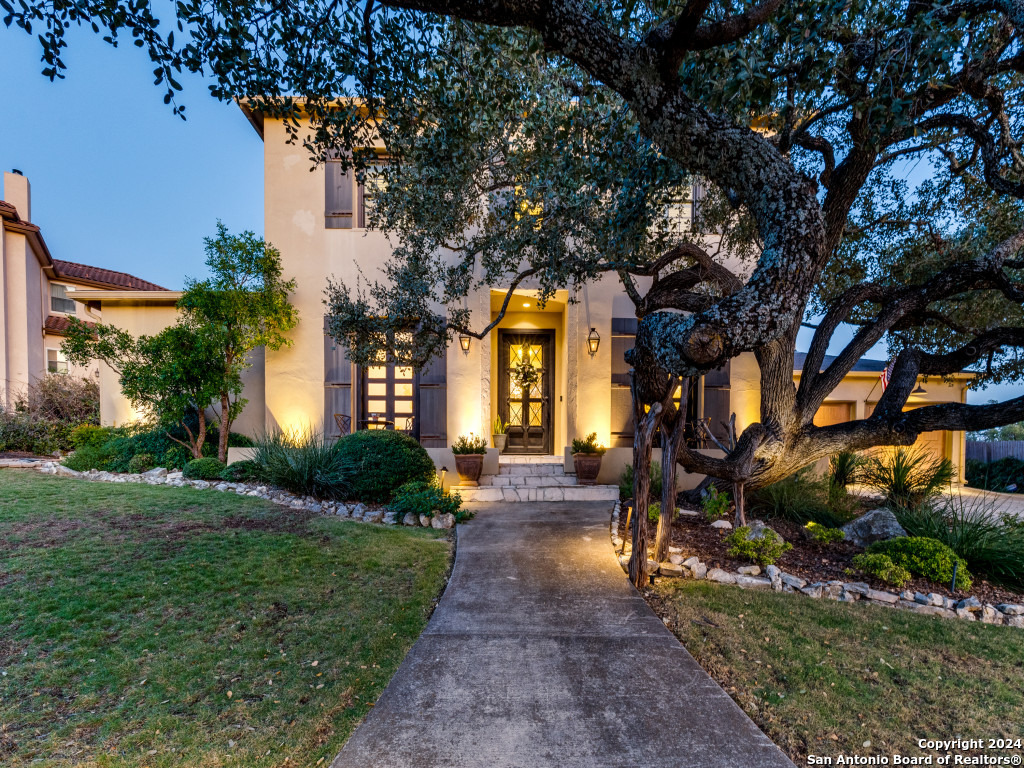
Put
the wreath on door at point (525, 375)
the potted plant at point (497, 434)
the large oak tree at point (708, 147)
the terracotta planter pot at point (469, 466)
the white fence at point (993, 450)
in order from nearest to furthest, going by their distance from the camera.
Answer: the large oak tree at point (708, 147) → the terracotta planter pot at point (469, 466) → the potted plant at point (497, 434) → the wreath on door at point (525, 375) → the white fence at point (993, 450)

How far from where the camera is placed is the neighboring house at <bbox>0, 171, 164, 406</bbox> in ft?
38.5

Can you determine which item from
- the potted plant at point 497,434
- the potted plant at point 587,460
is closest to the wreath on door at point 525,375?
the potted plant at point 497,434

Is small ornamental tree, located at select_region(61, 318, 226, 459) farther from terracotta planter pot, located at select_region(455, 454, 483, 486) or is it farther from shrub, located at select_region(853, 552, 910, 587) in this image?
shrub, located at select_region(853, 552, 910, 587)

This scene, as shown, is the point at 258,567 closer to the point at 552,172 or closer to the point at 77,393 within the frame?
the point at 552,172

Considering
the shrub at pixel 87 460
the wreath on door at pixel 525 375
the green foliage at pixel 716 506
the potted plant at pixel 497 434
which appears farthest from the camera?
the wreath on door at pixel 525 375

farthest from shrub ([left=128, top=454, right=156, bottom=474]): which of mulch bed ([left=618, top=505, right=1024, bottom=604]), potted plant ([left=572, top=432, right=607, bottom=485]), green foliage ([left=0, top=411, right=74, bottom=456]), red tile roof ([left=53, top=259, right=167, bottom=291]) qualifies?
red tile roof ([left=53, top=259, right=167, bottom=291])

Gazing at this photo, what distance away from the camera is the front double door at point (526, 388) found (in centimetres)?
905

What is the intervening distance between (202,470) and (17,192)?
14.0 meters

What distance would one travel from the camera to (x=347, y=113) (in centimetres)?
398

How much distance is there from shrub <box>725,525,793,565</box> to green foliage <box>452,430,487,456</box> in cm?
399

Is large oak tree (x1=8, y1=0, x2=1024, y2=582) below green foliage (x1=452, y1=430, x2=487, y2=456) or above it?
above

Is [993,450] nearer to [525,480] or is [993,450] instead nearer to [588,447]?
[588,447]

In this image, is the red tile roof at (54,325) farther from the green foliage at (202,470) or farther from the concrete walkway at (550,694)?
the concrete walkway at (550,694)

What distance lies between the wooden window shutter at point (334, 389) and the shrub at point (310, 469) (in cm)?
150
